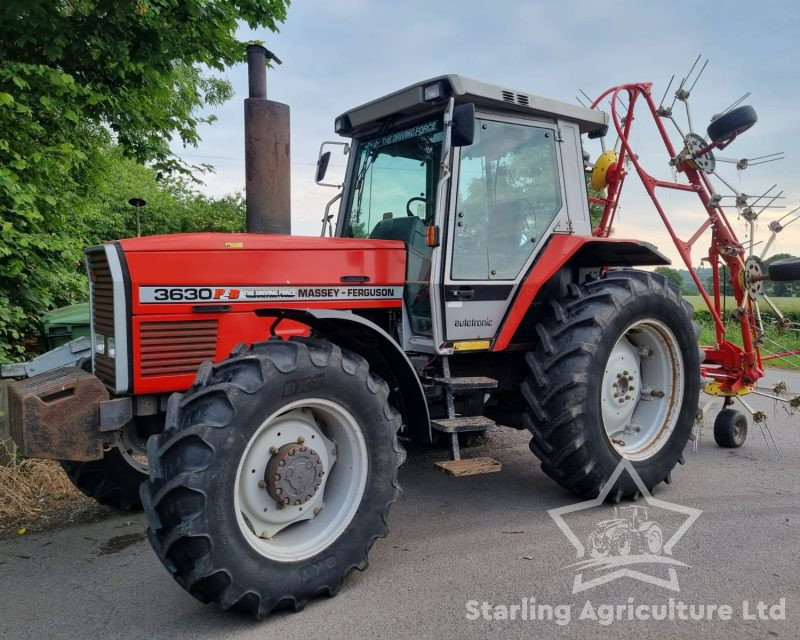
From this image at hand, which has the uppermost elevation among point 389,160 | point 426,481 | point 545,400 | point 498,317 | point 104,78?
point 104,78

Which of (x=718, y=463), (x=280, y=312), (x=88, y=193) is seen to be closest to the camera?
(x=280, y=312)

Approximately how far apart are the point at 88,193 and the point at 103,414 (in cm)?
481

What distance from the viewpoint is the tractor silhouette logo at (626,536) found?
361cm

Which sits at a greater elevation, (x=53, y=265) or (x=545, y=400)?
(x=53, y=265)

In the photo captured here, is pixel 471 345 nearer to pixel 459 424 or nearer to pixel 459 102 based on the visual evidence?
pixel 459 424

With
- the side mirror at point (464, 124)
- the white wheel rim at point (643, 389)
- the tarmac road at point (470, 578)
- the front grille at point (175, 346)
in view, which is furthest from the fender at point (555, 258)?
the front grille at point (175, 346)

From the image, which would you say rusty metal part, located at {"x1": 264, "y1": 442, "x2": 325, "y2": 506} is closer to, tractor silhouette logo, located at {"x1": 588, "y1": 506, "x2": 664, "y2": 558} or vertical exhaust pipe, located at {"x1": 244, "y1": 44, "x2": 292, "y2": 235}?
tractor silhouette logo, located at {"x1": 588, "y1": 506, "x2": 664, "y2": 558}

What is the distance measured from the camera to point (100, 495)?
420 centimetres

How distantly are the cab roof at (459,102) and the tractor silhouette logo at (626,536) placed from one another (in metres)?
2.75

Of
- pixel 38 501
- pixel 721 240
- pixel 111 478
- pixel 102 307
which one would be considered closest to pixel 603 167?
pixel 721 240

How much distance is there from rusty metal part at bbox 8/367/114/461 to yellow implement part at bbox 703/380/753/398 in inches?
193

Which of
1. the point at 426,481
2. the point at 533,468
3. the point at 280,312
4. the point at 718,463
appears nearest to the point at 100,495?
the point at 280,312

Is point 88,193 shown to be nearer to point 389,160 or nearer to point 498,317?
point 389,160

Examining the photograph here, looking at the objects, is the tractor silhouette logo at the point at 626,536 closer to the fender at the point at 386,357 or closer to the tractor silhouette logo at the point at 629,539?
the tractor silhouette logo at the point at 629,539
